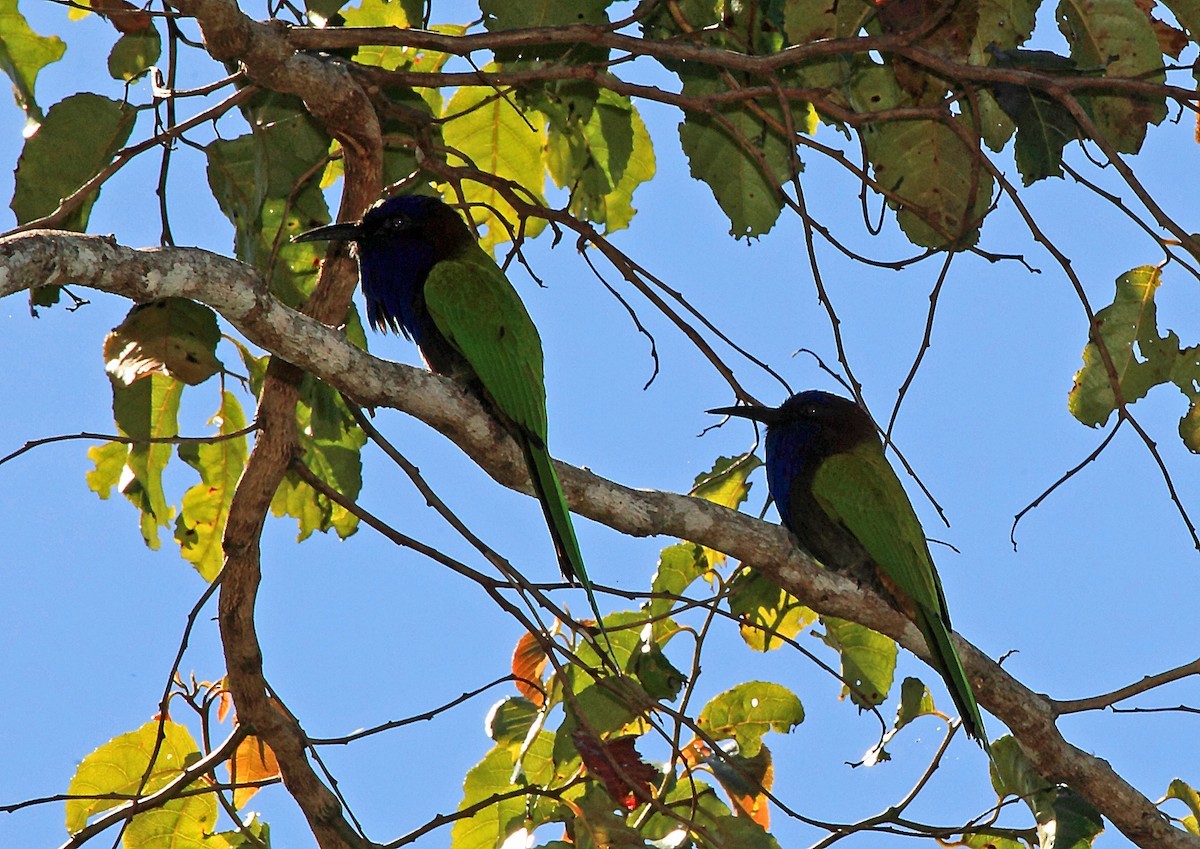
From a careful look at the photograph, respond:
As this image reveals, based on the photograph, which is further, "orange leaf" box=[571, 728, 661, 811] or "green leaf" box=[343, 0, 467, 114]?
"green leaf" box=[343, 0, 467, 114]

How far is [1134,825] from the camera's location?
3.59m

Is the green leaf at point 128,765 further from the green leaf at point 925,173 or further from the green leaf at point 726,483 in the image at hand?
the green leaf at point 925,173

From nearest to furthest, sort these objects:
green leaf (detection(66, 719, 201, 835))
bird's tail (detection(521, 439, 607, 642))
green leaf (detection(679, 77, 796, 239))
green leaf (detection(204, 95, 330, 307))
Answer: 1. bird's tail (detection(521, 439, 607, 642))
2. green leaf (detection(204, 95, 330, 307))
3. green leaf (detection(66, 719, 201, 835))
4. green leaf (detection(679, 77, 796, 239))

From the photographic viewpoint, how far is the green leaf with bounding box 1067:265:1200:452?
140 inches

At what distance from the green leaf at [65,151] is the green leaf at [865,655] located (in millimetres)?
2382

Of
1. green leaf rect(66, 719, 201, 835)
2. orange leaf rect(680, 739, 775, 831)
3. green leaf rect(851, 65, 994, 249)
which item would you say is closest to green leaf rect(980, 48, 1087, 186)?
green leaf rect(851, 65, 994, 249)

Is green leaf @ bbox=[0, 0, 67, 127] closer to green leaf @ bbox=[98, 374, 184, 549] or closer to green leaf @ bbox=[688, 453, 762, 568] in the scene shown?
green leaf @ bbox=[98, 374, 184, 549]

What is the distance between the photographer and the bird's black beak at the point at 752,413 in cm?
429

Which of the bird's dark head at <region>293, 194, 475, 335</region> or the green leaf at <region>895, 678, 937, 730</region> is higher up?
the bird's dark head at <region>293, 194, 475, 335</region>

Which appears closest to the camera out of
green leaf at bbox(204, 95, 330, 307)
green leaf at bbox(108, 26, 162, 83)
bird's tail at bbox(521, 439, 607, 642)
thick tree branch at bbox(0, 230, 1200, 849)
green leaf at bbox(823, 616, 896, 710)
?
thick tree branch at bbox(0, 230, 1200, 849)

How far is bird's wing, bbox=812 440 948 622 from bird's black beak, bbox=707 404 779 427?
0.25 meters

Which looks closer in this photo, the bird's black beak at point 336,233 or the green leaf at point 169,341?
the green leaf at point 169,341

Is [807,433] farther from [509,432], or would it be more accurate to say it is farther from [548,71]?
[548,71]

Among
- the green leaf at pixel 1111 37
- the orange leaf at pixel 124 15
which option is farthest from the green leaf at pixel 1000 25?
the orange leaf at pixel 124 15
